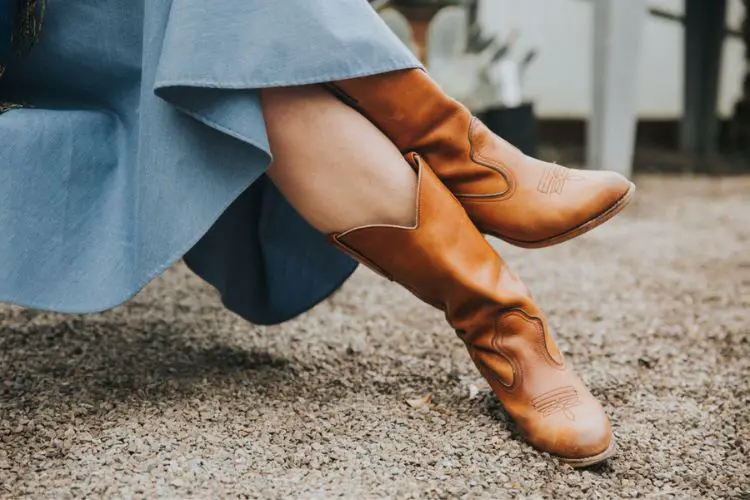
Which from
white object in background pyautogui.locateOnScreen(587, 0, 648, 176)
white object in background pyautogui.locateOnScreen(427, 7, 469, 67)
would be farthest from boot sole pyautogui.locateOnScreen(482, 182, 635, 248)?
white object in background pyautogui.locateOnScreen(427, 7, 469, 67)

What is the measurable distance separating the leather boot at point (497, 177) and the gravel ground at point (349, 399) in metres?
0.23

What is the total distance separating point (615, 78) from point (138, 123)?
6.04 ft

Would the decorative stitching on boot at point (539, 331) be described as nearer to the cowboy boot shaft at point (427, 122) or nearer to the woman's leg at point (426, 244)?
the woman's leg at point (426, 244)

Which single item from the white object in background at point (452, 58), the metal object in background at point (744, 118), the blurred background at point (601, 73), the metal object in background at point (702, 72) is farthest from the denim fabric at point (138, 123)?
the metal object in background at point (744, 118)

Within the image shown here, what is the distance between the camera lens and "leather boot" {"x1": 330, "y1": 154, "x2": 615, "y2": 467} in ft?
2.53

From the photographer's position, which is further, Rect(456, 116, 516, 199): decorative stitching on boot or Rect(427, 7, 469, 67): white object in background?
Rect(427, 7, 469, 67): white object in background

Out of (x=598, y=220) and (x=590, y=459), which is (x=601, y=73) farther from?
(x=590, y=459)

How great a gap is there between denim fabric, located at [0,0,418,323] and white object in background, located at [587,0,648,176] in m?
1.74

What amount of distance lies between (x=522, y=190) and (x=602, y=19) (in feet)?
5.58

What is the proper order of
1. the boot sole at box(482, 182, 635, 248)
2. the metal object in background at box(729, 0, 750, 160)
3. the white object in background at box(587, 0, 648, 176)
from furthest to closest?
the metal object in background at box(729, 0, 750, 160), the white object in background at box(587, 0, 648, 176), the boot sole at box(482, 182, 635, 248)

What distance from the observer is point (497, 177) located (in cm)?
80

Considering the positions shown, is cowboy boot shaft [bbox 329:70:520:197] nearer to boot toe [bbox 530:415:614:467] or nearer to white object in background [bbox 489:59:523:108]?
boot toe [bbox 530:415:614:467]

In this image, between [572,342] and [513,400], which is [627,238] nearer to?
[572,342]

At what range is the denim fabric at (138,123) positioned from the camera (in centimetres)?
68
